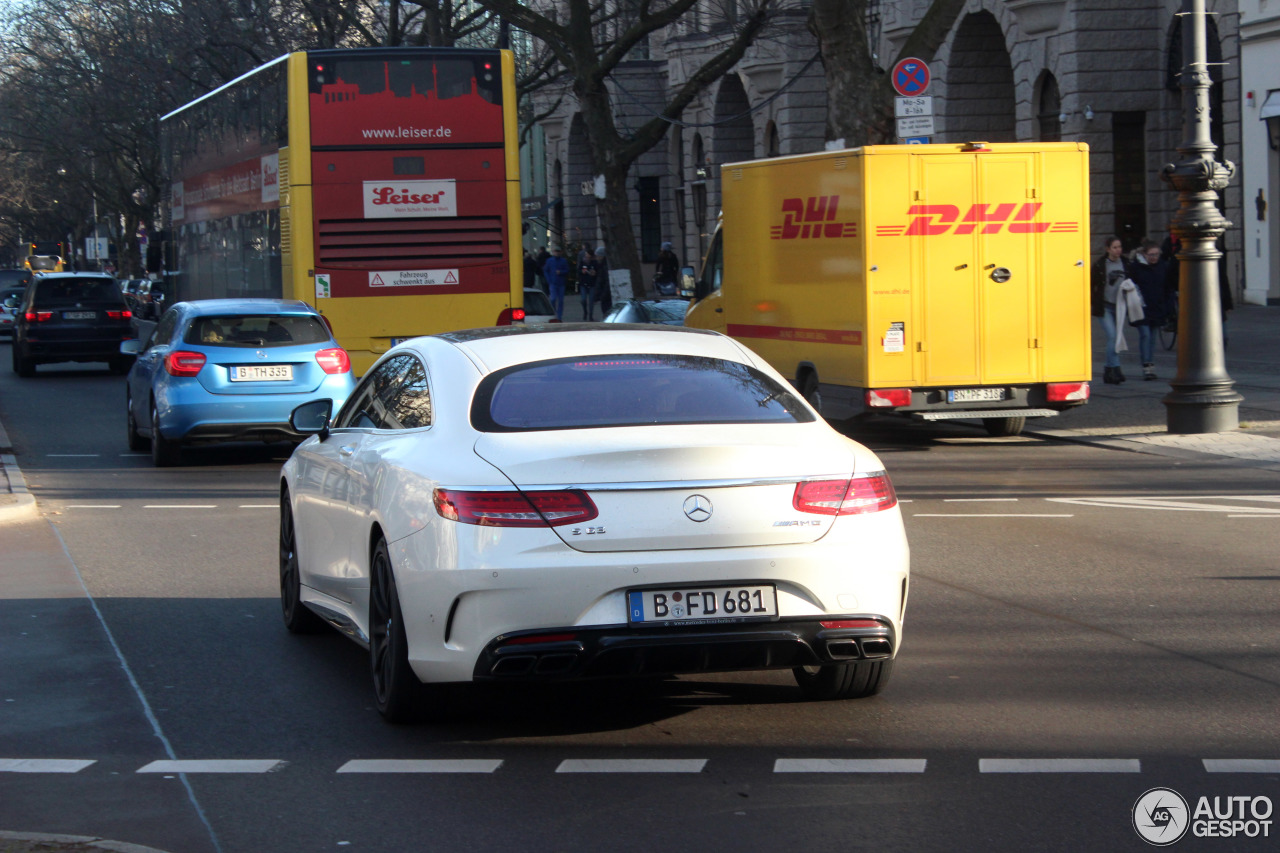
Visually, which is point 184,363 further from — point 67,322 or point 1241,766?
point 67,322

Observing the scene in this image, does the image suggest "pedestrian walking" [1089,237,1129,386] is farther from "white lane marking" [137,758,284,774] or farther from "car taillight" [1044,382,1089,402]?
"white lane marking" [137,758,284,774]

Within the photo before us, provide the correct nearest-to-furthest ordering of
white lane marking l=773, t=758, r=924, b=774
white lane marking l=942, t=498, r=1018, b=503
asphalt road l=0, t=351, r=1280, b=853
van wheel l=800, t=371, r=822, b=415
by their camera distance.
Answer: asphalt road l=0, t=351, r=1280, b=853 → white lane marking l=773, t=758, r=924, b=774 → white lane marking l=942, t=498, r=1018, b=503 → van wheel l=800, t=371, r=822, b=415

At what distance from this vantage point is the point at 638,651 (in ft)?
18.5

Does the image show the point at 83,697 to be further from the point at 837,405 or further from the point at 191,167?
the point at 191,167

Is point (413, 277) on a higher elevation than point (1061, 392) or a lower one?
higher

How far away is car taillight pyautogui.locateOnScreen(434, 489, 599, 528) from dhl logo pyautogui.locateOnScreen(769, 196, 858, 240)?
10745mm

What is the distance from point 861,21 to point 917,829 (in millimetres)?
18234

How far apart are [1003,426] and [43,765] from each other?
12929 mm

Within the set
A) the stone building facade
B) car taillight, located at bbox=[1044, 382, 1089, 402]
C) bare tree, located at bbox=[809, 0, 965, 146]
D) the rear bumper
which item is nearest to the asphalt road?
the rear bumper

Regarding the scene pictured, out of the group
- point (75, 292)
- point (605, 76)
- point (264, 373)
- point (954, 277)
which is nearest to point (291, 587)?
point (264, 373)

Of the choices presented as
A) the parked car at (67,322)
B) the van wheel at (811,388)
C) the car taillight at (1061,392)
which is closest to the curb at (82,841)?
the van wheel at (811,388)

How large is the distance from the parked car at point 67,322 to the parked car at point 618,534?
26358 mm

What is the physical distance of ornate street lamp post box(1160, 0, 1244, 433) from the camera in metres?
16.0

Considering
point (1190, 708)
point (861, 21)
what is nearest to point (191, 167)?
point (861, 21)
